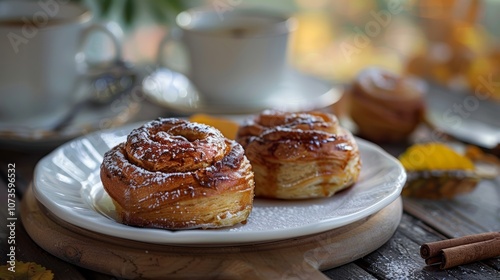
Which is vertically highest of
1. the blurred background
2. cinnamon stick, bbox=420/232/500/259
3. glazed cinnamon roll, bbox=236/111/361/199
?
A: glazed cinnamon roll, bbox=236/111/361/199

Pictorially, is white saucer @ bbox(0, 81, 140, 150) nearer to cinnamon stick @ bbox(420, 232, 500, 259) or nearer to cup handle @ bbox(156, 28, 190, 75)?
cup handle @ bbox(156, 28, 190, 75)

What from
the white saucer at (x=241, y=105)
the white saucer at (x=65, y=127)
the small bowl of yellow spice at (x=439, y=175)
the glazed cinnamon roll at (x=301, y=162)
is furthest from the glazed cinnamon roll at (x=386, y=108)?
the white saucer at (x=65, y=127)

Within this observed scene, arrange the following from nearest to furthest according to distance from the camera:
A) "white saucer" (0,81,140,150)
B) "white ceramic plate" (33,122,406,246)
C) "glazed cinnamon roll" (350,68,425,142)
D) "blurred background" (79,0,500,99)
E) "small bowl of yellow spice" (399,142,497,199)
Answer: "white ceramic plate" (33,122,406,246), "small bowl of yellow spice" (399,142,497,199), "white saucer" (0,81,140,150), "glazed cinnamon roll" (350,68,425,142), "blurred background" (79,0,500,99)

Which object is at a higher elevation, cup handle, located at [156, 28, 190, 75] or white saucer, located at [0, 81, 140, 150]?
cup handle, located at [156, 28, 190, 75]

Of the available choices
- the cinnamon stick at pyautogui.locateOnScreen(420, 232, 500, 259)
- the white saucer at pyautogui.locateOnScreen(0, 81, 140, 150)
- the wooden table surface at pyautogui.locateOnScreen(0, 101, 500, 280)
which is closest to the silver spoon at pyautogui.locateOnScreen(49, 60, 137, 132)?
the white saucer at pyautogui.locateOnScreen(0, 81, 140, 150)

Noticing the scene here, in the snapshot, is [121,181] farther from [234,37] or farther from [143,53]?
[143,53]

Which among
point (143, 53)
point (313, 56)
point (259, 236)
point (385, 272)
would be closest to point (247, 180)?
point (259, 236)
